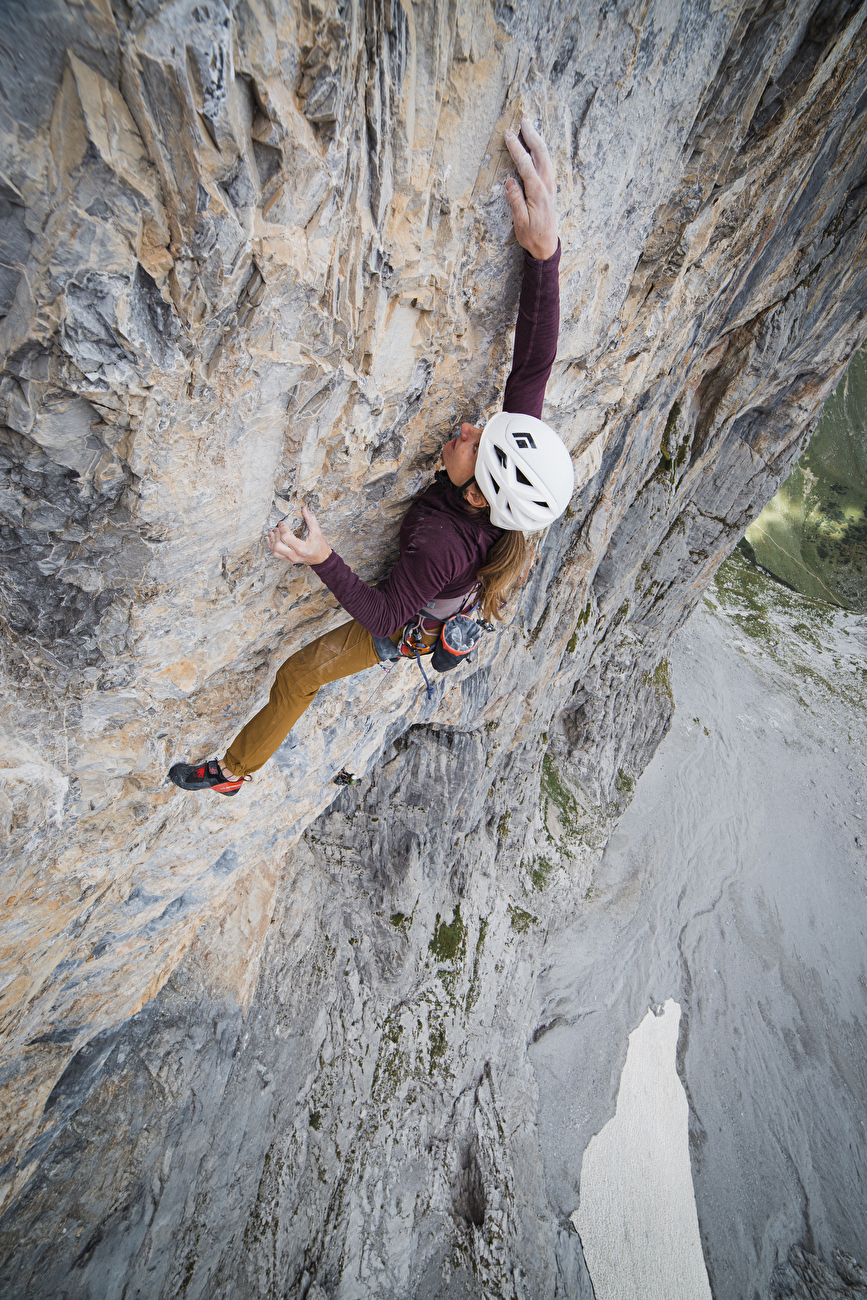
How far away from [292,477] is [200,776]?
2198 millimetres

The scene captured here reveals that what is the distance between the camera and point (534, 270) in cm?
278

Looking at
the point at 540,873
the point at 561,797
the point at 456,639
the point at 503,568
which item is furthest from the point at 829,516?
the point at 503,568

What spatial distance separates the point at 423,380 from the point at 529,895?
13.0 meters

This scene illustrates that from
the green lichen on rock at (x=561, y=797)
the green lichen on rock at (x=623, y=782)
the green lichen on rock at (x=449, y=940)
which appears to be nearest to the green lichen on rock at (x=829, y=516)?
the green lichen on rock at (x=623, y=782)

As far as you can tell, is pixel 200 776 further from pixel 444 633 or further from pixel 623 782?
pixel 623 782

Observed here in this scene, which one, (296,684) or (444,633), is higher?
(444,633)

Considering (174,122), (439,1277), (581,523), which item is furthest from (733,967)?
(174,122)

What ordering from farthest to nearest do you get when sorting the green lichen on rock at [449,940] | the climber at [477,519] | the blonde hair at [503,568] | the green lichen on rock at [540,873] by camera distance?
the green lichen on rock at [540,873]
the green lichen on rock at [449,940]
the blonde hair at [503,568]
the climber at [477,519]

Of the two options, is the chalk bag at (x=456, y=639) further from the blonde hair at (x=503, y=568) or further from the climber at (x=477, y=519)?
the blonde hair at (x=503, y=568)

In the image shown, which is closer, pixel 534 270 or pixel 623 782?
pixel 534 270

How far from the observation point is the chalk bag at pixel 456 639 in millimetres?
4055

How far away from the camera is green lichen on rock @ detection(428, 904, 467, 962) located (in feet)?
33.6

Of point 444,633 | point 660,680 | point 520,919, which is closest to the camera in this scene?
point 444,633

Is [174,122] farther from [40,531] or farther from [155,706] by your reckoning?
[155,706]
